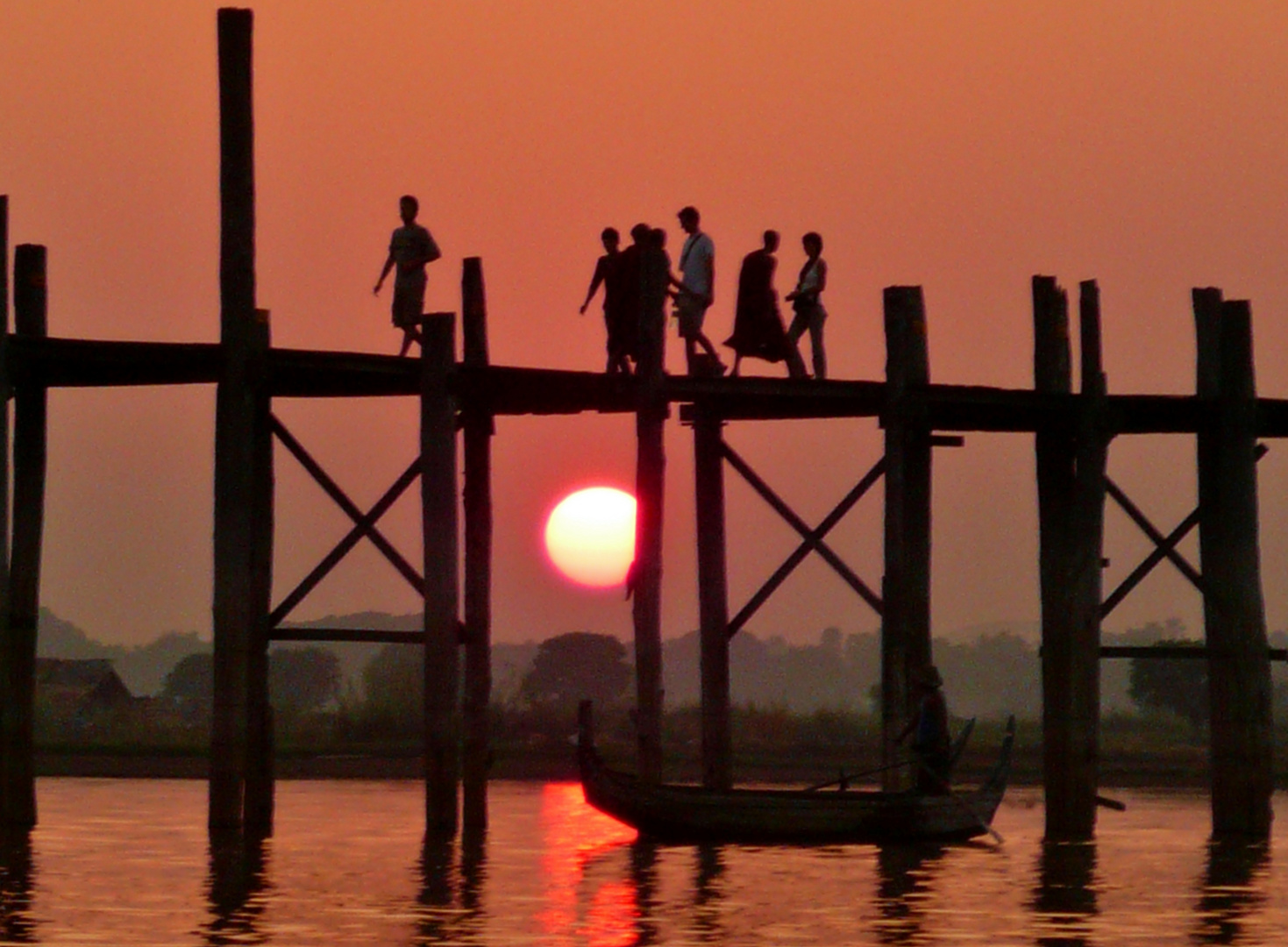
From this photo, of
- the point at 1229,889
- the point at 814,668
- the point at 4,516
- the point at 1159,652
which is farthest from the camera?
the point at 814,668

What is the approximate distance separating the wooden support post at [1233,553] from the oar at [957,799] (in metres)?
2.03

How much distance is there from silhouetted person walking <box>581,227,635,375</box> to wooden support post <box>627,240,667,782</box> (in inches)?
15.4

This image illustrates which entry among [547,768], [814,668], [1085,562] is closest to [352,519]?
[1085,562]

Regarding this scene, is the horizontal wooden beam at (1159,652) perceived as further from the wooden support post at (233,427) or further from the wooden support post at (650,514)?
the wooden support post at (233,427)

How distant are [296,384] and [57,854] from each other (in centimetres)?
452

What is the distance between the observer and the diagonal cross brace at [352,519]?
78.9 feet

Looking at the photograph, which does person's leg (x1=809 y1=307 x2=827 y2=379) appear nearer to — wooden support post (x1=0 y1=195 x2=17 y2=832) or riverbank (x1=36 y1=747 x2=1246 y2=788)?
wooden support post (x1=0 y1=195 x2=17 y2=832)

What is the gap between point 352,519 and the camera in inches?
955

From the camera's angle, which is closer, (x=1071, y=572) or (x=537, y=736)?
(x=1071, y=572)

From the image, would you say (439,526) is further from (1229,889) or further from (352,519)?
(1229,889)

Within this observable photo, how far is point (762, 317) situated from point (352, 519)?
381 centimetres

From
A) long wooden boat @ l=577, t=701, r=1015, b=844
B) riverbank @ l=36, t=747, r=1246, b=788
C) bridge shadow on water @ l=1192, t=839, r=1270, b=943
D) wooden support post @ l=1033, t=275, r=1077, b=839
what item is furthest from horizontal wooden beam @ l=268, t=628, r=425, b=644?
riverbank @ l=36, t=747, r=1246, b=788

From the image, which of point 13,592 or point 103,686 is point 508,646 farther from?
point 13,592

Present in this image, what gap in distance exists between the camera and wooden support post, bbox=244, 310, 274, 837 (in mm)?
24297
